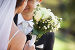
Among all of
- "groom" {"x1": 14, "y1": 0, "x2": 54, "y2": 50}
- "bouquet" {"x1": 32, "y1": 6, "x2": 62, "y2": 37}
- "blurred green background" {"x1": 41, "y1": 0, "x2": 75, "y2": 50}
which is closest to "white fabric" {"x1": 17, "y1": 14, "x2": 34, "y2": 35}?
"groom" {"x1": 14, "y1": 0, "x2": 54, "y2": 50}

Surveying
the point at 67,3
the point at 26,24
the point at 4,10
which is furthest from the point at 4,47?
the point at 67,3

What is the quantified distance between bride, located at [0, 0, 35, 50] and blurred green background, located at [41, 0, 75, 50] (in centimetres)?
908

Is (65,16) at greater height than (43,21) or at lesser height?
lesser

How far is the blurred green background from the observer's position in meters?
11.4

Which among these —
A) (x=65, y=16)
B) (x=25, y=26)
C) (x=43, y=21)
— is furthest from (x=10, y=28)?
(x=65, y=16)

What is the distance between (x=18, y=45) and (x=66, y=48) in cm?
833

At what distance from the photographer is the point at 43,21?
8.72 ft

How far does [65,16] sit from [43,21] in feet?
31.9

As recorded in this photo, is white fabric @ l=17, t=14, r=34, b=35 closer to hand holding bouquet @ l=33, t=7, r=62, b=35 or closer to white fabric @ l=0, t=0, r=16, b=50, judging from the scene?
hand holding bouquet @ l=33, t=7, r=62, b=35

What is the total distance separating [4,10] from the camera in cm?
169

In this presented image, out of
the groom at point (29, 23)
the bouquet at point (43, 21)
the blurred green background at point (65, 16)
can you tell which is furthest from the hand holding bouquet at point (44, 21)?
the blurred green background at point (65, 16)

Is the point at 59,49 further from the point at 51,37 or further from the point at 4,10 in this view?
the point at 4,10

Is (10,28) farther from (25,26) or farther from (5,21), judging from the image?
(25,26)

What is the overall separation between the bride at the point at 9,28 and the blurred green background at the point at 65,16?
908 cm
